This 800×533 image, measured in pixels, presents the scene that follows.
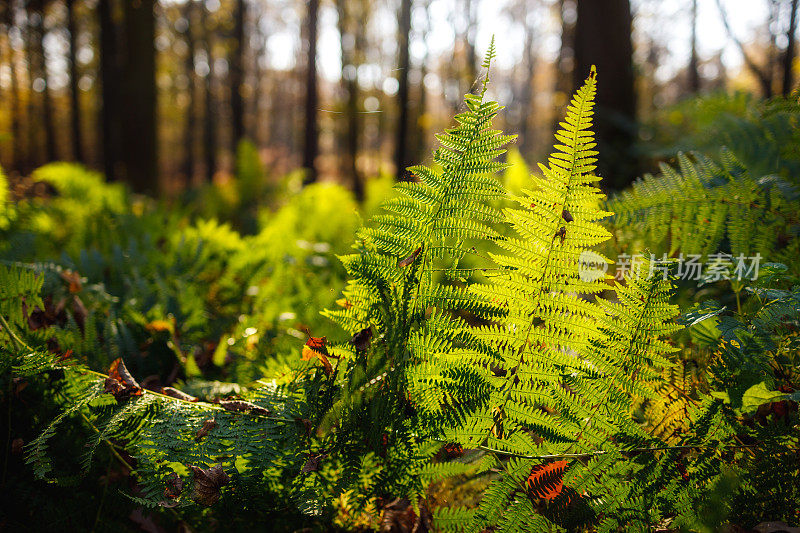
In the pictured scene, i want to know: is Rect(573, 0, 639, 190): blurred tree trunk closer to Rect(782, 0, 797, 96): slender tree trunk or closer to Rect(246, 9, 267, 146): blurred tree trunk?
Rect(782, 0, 797, 96): slender tree trunk

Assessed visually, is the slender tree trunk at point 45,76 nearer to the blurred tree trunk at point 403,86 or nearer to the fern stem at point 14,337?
the blurred tree trunk at point 403,86

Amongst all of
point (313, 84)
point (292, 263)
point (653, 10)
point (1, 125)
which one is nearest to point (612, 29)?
point (292, 263)

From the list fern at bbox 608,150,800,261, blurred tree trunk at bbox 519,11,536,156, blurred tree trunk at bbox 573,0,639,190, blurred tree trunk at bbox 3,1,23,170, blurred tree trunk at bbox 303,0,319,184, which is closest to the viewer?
fern at bbox 608,150,800,261

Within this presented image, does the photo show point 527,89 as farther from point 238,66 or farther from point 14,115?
point 14,115

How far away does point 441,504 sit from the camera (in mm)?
1180

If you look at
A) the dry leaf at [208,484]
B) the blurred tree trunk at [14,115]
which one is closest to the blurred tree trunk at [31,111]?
the blurred tree trunk at [14,115]

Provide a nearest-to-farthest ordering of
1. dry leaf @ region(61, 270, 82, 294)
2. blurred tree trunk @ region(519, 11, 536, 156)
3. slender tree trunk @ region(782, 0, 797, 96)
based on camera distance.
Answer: dry leaf @ region(61, 270, 82, 294)
slender tree trunk @ region(782, 0, 797, 96)
blurred tree trunk @ region(519, 11, 536, 156)

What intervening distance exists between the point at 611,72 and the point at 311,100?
23.9 ft

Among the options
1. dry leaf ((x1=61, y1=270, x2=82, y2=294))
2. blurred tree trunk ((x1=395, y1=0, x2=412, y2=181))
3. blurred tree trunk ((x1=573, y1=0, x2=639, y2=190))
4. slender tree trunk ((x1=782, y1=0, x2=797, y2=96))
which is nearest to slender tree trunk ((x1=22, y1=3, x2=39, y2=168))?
blurred tree trunk ((x1=395, y1=0, x2=412, y2=181))

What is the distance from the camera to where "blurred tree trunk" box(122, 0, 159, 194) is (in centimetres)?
655

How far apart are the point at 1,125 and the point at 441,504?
87.2 ft

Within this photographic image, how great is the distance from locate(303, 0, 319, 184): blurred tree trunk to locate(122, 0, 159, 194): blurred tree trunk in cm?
245

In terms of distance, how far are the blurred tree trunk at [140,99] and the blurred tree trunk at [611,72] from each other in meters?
5.55

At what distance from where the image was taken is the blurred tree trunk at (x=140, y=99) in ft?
21.5
